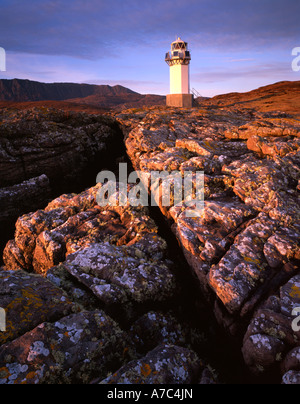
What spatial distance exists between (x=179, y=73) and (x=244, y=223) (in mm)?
61952

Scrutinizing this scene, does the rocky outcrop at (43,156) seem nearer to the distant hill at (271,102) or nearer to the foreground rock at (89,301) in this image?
the foreground rock at (89,301)

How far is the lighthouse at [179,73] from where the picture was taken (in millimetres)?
60447

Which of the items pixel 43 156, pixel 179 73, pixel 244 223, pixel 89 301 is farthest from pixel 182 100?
pixel 89 301

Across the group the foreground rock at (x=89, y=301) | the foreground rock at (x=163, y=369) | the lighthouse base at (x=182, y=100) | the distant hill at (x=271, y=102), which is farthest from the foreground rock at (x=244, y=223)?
the lighthouse base at (x=182, y=100)

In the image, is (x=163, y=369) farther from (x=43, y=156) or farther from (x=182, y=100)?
(x=182, y=100)

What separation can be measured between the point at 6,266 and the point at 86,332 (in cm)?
887

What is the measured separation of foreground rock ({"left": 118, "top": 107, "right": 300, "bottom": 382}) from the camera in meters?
7.16

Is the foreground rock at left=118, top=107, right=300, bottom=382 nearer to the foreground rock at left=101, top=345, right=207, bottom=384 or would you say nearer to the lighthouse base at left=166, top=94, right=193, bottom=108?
the foreground rock at left=101, top=345, right=207, bottom=384

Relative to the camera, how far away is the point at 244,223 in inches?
378

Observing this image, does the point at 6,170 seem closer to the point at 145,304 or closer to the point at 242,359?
the point at 145,304

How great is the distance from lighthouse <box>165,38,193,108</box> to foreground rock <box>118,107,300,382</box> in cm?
4824

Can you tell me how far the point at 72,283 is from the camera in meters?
8.22

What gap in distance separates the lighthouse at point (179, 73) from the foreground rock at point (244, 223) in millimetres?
48238

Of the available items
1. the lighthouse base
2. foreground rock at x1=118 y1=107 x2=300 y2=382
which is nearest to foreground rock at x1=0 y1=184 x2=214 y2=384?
foreground rock at x1=118 y1=107 x2=300 y2=382
